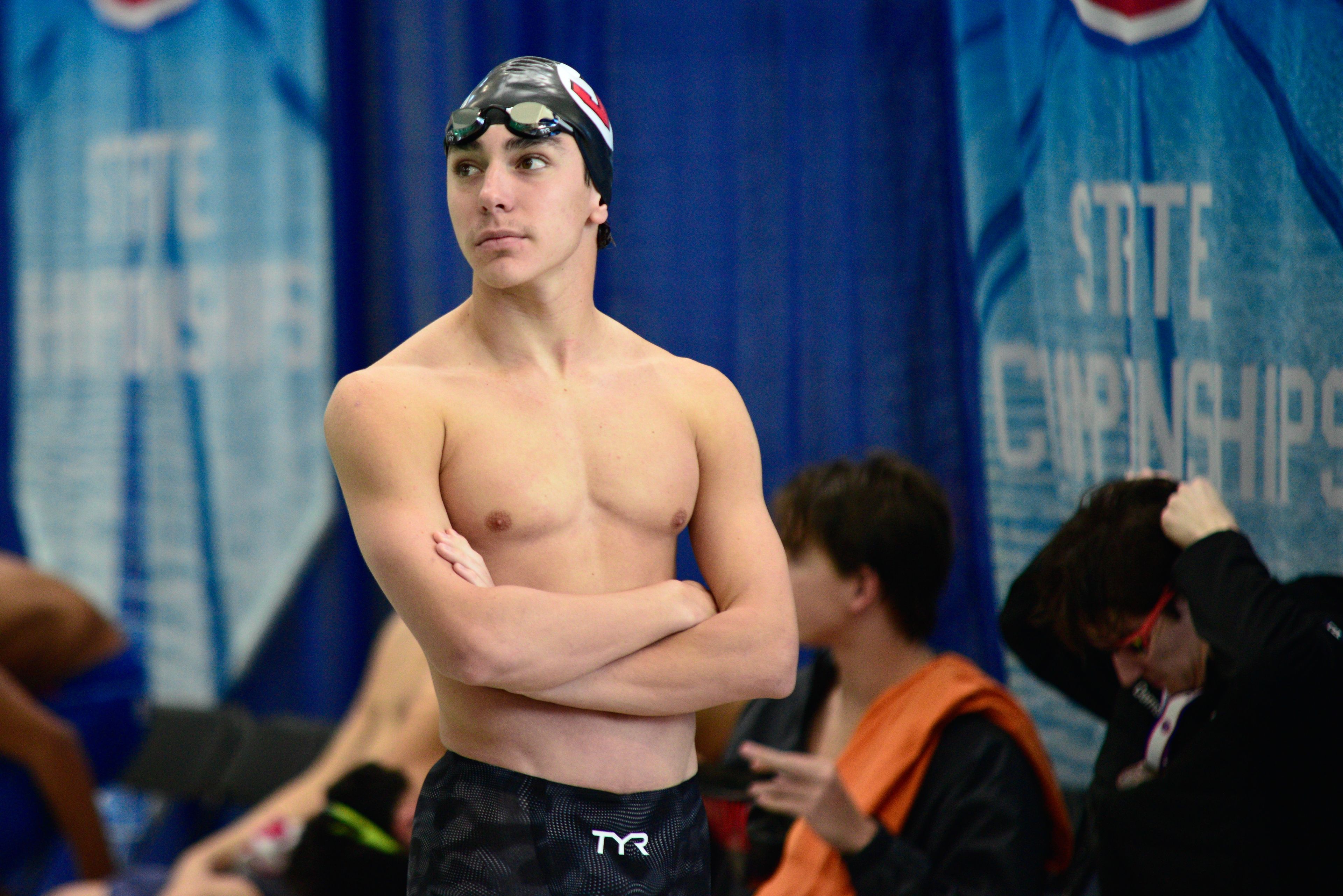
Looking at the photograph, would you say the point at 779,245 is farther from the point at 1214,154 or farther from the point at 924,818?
the point at 924,818

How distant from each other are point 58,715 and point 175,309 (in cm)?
115

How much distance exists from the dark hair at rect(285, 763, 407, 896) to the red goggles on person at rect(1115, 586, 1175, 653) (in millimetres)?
1174

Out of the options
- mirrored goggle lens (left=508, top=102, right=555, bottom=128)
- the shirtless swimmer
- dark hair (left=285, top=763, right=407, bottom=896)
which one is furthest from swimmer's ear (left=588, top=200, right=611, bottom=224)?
dark hair (left=285, top=763, right=407, bottom=896)

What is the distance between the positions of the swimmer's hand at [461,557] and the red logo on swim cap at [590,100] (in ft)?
1.57

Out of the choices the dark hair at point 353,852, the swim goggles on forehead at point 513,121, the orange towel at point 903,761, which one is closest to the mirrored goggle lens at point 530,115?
the swim goggles on forehead at point 513,121

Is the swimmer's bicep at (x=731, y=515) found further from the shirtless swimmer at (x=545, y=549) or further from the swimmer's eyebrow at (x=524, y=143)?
the swimmer's eyebrow at (x=524, y=143)

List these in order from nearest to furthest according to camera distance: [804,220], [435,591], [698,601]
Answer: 1. [435,591]
2. [698,601]
3. [804,220]

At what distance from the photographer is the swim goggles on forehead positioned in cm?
134

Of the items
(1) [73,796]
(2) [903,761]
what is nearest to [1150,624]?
(2) [903,761]

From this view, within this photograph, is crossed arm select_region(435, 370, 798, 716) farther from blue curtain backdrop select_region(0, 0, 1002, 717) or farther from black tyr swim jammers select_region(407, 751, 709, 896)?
blue curtain backdrop select_region(0, 0, 1002, 717)

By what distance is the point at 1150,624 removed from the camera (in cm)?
175

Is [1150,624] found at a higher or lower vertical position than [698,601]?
lower

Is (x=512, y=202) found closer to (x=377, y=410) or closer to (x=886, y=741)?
(x=377, y=410)

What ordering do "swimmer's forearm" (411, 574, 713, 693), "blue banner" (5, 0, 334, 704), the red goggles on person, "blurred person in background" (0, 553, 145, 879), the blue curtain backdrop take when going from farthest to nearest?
"blue banner" (5, 0, 334, 704), "blurred person in background" (0, 553, 145, 879), the blue curtain backdrop, the red goggles on person, "swimmer's forearm" (411, 574, 713, 693)
